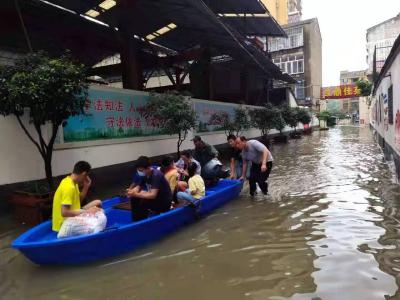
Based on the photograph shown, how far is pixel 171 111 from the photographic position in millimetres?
10141

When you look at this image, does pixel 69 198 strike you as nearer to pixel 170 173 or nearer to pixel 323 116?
pixel 170 173

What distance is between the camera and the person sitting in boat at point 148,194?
5.27 meters

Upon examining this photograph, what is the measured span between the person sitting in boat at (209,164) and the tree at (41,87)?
292cm

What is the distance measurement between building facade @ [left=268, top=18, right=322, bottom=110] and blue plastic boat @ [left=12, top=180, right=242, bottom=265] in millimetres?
38539

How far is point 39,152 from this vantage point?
7.33m

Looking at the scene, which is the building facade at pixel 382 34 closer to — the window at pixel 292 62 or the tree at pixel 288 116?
the window at pixel 292 62

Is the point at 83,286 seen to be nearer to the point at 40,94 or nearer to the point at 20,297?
the point at 20,297

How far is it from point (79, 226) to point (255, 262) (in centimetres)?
212

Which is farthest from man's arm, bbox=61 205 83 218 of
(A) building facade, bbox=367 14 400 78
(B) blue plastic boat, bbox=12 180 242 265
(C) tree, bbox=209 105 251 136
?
(A) building facade, bbox=367 14 400 78

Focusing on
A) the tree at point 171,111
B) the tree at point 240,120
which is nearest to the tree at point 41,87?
the tree at point 171,111

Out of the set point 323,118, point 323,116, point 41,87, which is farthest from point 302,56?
point 41,87

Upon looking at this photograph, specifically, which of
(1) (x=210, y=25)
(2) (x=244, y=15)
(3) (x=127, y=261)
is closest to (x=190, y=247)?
(3) (x=127, y=261)

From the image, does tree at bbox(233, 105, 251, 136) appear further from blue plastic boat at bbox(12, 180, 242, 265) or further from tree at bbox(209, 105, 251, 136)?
blue plastic boat at bbox(12, 180, 242, 265)

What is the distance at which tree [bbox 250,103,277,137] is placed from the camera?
19353mm
